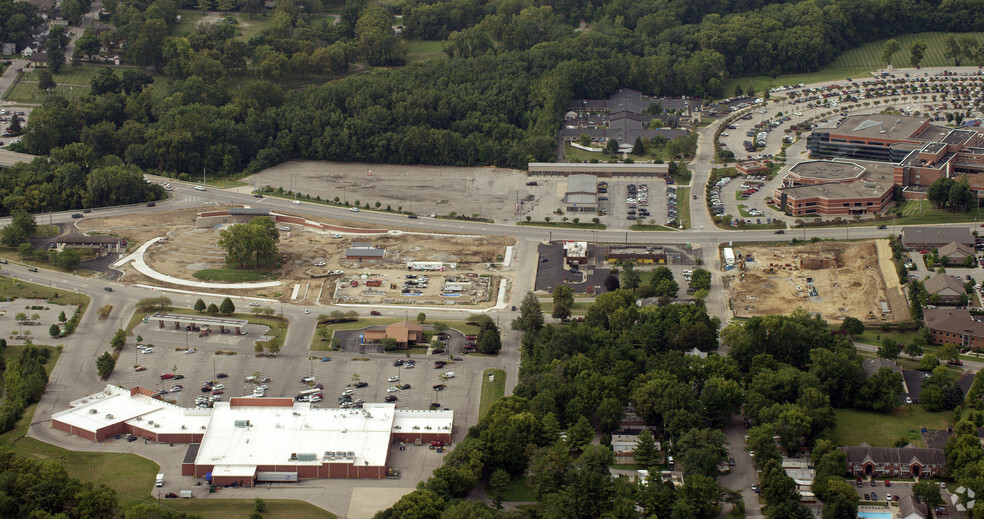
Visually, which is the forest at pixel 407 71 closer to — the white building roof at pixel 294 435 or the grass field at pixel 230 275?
the grass field at pixel 230 275

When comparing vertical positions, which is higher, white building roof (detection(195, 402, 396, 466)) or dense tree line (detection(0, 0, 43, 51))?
dense tree line (detection(0, 0, 43, 51))

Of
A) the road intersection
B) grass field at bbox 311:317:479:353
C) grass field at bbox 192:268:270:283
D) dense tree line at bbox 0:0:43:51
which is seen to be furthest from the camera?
dense tree line at bbox 0:0:43:51

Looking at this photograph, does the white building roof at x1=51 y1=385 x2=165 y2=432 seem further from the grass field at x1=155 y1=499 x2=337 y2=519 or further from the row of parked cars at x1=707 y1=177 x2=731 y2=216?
the row of parked cars at x1=707 y1=177 x2=731 y2=216

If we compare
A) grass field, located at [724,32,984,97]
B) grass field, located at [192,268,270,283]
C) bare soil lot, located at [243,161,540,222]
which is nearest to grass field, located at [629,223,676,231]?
bare soil lot, located at [243,161,540,222]

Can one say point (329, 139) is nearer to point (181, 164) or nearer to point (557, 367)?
point (181, 164)

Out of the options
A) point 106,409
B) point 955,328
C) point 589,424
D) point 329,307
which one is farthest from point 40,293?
point 955,328

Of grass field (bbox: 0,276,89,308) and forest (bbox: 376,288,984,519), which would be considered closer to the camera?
forest (bbox: 376,288,984,519)

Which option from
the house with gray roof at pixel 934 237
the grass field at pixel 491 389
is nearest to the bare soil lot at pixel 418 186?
the grass field at pixel 491 389
